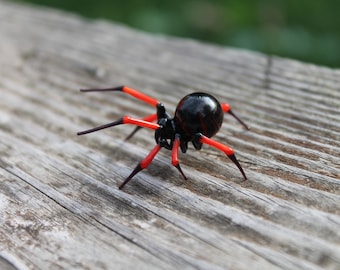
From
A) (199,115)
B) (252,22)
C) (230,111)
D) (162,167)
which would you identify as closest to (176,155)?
(162,167)

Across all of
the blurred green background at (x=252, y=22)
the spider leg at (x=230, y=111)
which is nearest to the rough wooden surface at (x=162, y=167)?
the spider leg at (x=230, y=111)

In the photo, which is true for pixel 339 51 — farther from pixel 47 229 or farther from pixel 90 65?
pixel 47 229

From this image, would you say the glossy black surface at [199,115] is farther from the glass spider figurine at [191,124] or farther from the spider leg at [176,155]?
the spider leg at [176,155]

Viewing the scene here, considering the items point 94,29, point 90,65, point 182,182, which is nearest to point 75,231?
point 182,182

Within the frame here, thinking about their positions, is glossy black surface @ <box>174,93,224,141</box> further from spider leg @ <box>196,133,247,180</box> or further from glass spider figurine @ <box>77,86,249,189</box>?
spider leg @ <box>196,133,247,180</box>

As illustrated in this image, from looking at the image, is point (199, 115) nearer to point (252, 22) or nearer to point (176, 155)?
point (176, 155)

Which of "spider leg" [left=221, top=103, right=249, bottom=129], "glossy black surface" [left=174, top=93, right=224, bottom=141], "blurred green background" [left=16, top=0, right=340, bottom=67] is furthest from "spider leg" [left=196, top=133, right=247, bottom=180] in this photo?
"blurred green background" [left=16, top=0, right=340, bottom=67]
